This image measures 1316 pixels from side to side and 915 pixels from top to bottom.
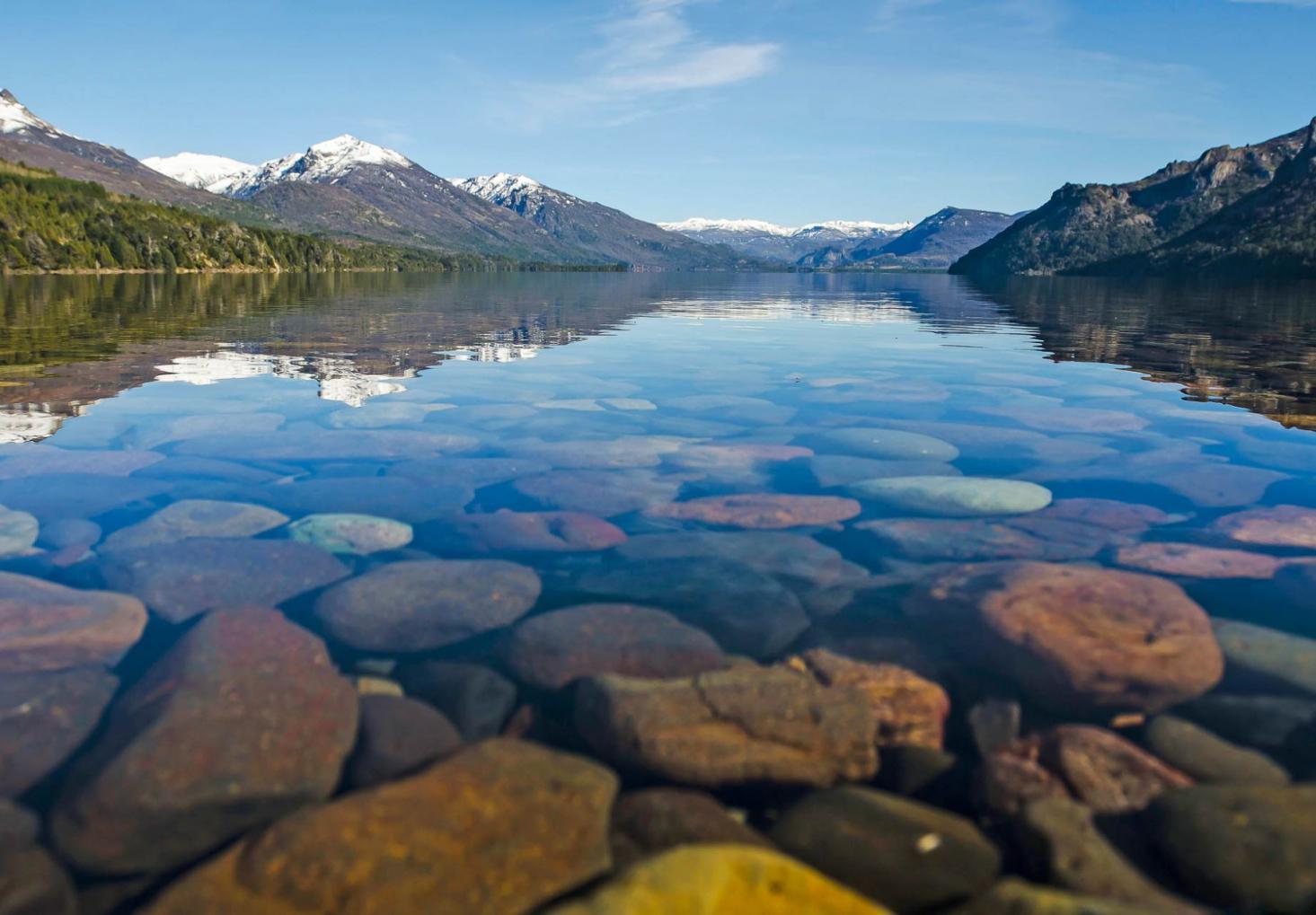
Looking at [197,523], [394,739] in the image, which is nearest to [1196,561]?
[394,739]

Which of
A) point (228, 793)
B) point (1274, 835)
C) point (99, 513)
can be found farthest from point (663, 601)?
point (99, 513)

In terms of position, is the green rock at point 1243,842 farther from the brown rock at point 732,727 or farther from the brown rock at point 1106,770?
the brown rock at point 732,727

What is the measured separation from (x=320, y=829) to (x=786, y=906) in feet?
7.79

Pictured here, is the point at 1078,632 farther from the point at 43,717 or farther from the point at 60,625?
the point at 60,625

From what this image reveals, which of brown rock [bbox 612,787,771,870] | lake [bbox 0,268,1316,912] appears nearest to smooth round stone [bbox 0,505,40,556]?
lake [bbox 0,268,1316,912]

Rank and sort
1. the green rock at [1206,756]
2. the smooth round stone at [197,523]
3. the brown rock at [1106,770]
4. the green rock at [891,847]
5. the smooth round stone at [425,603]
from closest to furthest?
1. the green rock at [891,847]
2. the brown rock at [1106,770]
3. the green rock at [1206,756]
4. the smooth round stone at [425,603]
5. the smooth round stone at [197,523]

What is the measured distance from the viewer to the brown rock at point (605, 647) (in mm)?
6059

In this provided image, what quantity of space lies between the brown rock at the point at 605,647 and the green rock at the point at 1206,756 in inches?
117

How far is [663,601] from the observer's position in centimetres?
723

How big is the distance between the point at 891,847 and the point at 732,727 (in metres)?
1.30

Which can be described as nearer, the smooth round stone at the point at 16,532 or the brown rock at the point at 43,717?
the brown rock at the point at 43,717

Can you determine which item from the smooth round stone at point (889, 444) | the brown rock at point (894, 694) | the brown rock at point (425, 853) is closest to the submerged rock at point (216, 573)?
the brown rock at point (425, 853)

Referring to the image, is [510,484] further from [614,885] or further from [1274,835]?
[1274,835]

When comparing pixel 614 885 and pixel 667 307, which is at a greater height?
pixel 667 307
